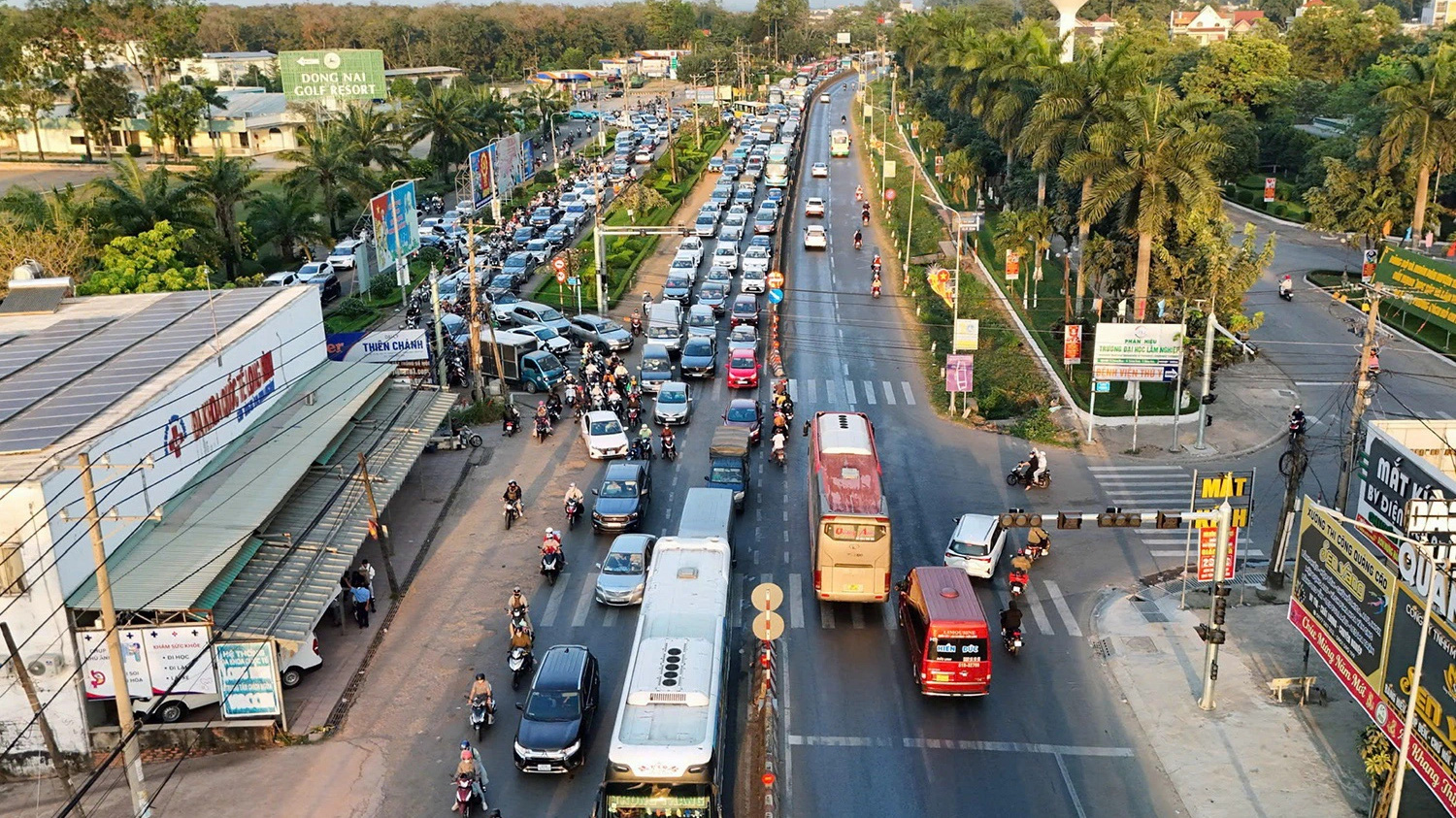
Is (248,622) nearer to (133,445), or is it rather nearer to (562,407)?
(133,445)

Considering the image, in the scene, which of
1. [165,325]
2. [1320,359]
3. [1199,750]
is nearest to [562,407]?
[165,325]

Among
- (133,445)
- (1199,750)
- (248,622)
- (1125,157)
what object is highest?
(1125,157)

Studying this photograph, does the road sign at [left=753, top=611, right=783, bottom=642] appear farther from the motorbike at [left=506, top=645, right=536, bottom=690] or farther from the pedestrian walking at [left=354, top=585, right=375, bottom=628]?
the pedestrian walking at [left=354, top=585, right=375, bottom=628]

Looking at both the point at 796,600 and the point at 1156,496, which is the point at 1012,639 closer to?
the point at 796,600

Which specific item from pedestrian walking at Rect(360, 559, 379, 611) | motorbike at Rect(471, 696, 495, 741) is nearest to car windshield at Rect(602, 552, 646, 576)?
pedestrian walking at Rect(360, 559, 379, 611)

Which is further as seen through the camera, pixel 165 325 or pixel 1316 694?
pixel 165 325

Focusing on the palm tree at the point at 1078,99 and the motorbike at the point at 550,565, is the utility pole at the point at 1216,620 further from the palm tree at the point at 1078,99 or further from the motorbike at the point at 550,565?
the palm tree at the point at 1078,99

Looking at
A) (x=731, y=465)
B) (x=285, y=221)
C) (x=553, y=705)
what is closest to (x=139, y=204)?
(x=285, y=221)
